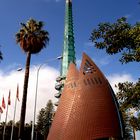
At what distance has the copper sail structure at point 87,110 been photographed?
76.8 feet

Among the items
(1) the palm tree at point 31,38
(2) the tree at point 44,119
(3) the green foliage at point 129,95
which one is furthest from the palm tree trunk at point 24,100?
(2) the tree at point 44,119

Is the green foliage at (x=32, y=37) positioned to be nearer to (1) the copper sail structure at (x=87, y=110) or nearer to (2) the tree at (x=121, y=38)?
(1) the copper sail structure at (x=87, y=110)

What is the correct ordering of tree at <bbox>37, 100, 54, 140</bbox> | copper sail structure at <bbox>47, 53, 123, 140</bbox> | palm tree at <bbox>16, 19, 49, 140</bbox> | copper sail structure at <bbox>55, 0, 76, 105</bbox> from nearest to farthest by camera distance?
copper sail structure at <bbox>47, 53, 123, 140</bbox> < palm tree at <bbox>16, 19, 49, 140</bbox> < copper sail structure at <bbox>55, 0, 76, 105</bbox> < tree at <bbox>37, 100, 54, 140</bbox>

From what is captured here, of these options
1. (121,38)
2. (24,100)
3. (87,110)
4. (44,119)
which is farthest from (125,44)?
(44,119)

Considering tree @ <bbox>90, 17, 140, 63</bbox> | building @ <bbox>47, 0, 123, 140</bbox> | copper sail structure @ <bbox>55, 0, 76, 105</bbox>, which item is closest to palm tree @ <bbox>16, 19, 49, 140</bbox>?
building @ <bbox>47, 0, 123, 140</bbox>

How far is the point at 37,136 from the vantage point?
73.8 m

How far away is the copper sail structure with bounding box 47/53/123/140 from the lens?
23.4 m

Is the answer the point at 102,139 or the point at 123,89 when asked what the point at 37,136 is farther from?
the point at 123,89

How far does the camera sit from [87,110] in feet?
78.7

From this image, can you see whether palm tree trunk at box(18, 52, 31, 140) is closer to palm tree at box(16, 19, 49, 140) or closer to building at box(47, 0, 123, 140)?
palm tree at box(16, 19, 49, 140)

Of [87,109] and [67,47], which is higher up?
[67,47]

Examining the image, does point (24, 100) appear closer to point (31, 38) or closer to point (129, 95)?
point (31, 38)

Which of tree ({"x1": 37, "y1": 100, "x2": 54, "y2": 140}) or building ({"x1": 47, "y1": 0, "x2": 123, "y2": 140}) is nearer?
building ({"x1": 47, "y1": 0, "x2": 123, "y2": 140})

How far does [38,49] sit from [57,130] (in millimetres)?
17575
